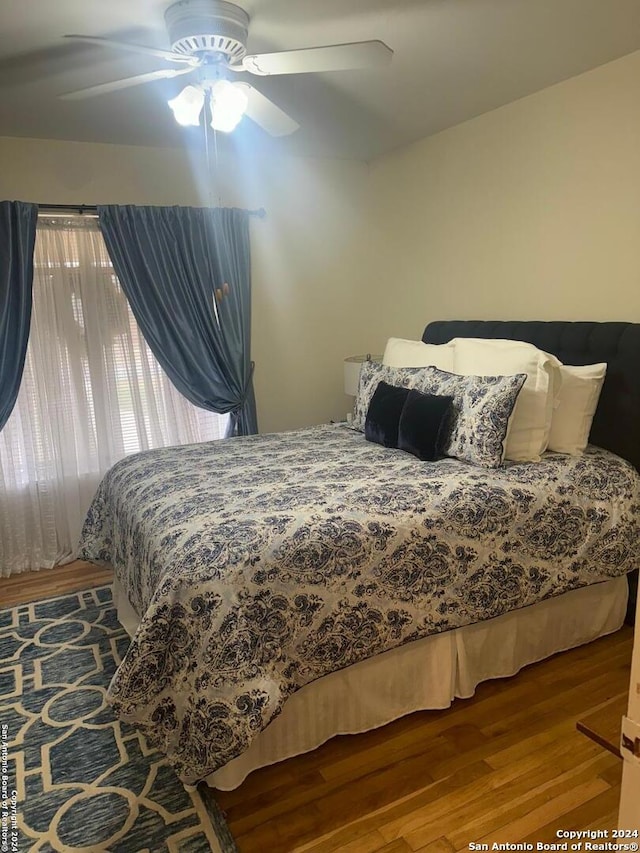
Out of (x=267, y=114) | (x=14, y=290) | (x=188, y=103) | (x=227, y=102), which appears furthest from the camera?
(x=14, y=290)

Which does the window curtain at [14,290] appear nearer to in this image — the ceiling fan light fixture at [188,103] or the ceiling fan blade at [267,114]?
the ceiling fan light fixture at [188,103]

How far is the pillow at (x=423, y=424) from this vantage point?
2592 millimetres

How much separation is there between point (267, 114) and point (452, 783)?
258 cm

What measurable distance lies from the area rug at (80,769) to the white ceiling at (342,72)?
2.47m

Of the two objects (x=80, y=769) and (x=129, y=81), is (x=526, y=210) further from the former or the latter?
(x=80, y=769)

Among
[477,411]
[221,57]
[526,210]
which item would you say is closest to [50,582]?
[477,411]

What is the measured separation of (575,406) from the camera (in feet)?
8.55

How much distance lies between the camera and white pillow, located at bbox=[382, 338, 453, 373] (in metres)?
3.04

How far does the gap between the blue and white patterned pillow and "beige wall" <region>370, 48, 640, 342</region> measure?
0.81m

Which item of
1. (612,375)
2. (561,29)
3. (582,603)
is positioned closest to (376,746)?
(582,603)

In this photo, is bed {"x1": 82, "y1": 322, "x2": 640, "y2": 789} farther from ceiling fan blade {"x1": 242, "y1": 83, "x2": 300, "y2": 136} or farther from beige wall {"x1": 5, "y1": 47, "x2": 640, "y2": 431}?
ceiling fan blade {"x1": 242, "y1": 83, "x2": 300, "y2": 136}

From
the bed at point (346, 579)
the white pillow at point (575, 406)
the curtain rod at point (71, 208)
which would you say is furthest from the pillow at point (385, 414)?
the curtain rod at point (71, 208)

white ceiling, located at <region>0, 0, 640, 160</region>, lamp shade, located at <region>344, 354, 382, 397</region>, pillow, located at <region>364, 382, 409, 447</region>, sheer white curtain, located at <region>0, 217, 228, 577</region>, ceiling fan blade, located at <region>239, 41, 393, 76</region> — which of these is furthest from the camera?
lamp shade, located at <region>344, 354, 382, 397</region>

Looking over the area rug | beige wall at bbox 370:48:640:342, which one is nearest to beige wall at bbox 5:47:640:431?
beige wall at bbox 370:48:640:342
